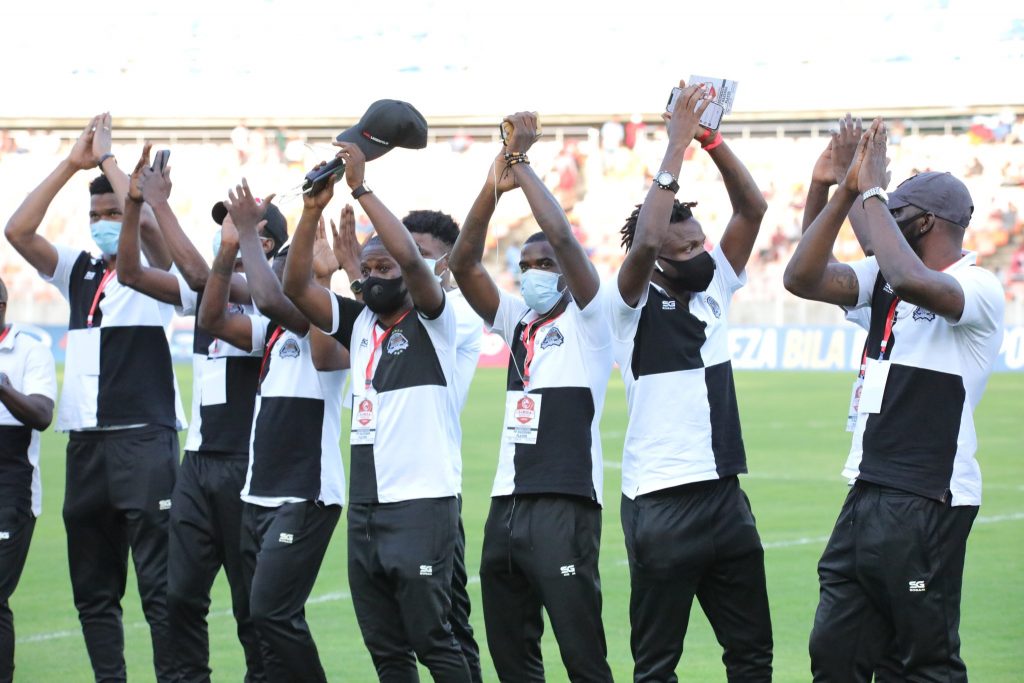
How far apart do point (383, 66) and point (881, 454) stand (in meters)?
35.1

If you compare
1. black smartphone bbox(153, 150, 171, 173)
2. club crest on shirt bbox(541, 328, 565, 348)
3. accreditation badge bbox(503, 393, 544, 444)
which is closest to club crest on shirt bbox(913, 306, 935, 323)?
club crest on shirt bbox(541, 328, 565, 348)

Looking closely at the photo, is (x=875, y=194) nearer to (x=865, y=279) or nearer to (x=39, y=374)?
(x=865, y=279)

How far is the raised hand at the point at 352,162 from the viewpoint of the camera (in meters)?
5.59

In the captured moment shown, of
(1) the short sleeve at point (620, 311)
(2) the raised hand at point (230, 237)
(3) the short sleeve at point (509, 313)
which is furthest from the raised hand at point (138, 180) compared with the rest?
(1) the short sleeve at point (620, 311)

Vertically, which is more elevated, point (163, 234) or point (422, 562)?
point (163, 234)

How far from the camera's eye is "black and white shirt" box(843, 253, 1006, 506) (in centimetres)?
497

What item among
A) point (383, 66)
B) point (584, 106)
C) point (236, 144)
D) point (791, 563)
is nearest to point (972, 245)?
point (584, 106)

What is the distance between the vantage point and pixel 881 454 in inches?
200

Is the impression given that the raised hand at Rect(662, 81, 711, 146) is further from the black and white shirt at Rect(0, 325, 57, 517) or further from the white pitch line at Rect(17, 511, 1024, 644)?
the white pitch line at Rect(17, 511, 1024, 644)

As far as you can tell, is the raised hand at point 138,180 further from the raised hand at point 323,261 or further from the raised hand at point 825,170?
the raised hand at point 825,170

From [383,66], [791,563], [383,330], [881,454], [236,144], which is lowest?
[791,563]

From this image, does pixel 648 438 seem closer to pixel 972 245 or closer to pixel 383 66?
pixel 972 245

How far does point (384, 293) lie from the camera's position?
223 inches

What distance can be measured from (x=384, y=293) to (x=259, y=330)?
1136 millimetres
